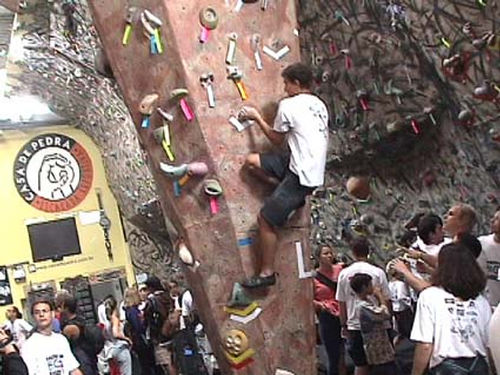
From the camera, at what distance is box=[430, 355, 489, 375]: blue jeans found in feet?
11.2

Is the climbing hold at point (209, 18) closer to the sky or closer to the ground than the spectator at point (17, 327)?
closer to the sky

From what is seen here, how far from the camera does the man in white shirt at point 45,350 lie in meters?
4.41

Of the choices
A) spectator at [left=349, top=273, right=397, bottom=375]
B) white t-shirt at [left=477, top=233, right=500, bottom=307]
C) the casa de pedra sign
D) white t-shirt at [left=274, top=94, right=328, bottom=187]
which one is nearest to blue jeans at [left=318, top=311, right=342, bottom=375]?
spectator at [left=349, top=273, right=397, bottom=375]

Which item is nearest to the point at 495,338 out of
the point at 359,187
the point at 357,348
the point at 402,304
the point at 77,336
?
the point at 357,348

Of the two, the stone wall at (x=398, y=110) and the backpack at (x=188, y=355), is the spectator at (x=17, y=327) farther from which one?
the stone wall at (x=398, y=110)

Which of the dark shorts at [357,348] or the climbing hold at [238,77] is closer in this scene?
the climbing hold at [238,77]

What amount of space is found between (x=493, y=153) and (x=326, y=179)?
8.55 ft

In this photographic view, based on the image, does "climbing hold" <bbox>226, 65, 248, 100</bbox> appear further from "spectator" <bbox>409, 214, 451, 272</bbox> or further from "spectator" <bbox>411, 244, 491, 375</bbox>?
"spectator" <bbox>411, 244, 491, 375</bbox>

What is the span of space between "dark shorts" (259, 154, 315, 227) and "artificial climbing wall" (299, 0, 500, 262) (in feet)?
4.80

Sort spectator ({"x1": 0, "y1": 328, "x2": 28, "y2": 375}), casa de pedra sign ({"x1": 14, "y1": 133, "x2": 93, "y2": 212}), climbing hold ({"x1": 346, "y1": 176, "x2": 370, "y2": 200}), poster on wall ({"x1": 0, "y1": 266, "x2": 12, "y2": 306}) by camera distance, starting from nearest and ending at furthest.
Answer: spectator ({"x1": 0, "y1": 328, "x2": 28, "y2": 375}) → climbing hold ({"x1": 346, "y1": 176, "x2": 370, "y2": 200}) → poster on wall ({"x1": 0, "y1": 266, "x2": 12, "y2": 306}) → casa de pedra sign ({"x1": 14, "y1": 133, "x2": 93, "y2": 212})

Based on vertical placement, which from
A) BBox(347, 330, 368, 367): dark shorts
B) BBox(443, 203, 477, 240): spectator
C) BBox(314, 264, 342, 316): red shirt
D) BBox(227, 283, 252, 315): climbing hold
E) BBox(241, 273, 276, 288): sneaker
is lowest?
BBox(347, 330, 368, 367): dark shorts

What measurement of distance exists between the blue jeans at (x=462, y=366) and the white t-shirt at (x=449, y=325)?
0.07 ft

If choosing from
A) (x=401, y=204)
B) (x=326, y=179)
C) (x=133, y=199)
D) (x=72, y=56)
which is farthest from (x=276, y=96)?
(x=133, y=199)

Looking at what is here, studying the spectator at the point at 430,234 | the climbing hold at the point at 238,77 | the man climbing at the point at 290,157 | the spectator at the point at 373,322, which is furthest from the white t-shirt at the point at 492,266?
the climbing hold at the point at 238,77
